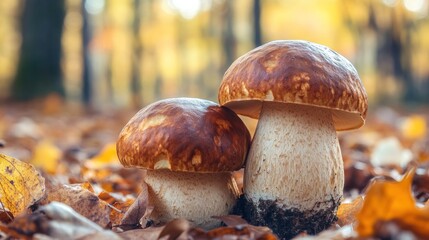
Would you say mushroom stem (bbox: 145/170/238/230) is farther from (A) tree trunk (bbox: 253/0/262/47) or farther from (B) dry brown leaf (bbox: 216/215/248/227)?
(A) tree trunk (bbox: 253/0/262/47)

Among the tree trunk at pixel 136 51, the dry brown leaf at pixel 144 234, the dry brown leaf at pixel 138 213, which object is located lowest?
the tree trunk at pixel 136 51

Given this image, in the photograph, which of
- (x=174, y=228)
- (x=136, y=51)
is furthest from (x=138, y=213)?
(x=136, y=51)

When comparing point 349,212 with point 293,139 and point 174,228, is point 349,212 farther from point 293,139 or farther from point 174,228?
point 174,228

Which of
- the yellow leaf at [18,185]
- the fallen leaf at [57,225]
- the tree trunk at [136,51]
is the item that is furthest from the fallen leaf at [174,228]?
the tree trunk at [136,51]

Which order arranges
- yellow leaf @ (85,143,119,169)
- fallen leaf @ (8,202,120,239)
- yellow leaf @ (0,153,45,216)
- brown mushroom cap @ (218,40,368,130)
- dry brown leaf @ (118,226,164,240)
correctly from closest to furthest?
fallen leaf @ (8,202,120,239), dry brown leaf @ (118,226,164,240), brown mushroom cap @ (218,40,368,130), yellow leaf @ (0,153,45,216), yellow leaf @ (85,143,119,169)

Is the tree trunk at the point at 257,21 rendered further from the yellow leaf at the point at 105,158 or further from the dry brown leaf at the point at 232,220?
the dry brown leaf at the point at 232,220

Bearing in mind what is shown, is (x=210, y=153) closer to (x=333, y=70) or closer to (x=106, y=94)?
(x=333, y=70)

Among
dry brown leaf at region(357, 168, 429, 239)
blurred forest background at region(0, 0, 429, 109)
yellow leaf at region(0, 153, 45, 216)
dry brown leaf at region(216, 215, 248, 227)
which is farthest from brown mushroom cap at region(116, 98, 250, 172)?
blurred forest background at region(0, 0, 429, 109)
